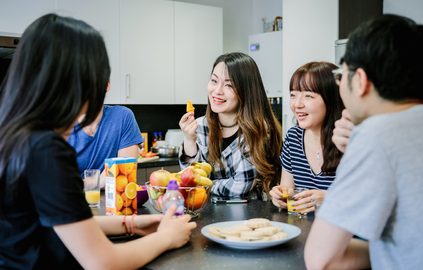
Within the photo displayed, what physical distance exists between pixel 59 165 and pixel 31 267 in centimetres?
29

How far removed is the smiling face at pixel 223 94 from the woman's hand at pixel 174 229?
87 cm

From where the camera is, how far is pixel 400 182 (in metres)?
Answer: 0.96

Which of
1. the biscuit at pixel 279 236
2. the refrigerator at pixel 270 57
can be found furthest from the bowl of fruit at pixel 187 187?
the refrigerator at pixel 270 57

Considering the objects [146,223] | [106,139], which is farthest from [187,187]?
[106,139]

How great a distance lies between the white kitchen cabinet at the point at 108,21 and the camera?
3.67m

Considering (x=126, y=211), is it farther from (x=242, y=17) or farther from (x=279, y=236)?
(x=242, y=17)

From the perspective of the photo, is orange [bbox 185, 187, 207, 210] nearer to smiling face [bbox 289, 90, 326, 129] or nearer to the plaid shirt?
the plaid shirt

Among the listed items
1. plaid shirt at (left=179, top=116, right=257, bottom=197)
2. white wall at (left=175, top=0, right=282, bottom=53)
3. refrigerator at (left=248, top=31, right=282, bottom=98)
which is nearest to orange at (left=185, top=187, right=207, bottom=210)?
plaid shirt at (left=179, top=116, right=257, bottom=197)

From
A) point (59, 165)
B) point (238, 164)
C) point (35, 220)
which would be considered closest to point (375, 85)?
point (59, 165)

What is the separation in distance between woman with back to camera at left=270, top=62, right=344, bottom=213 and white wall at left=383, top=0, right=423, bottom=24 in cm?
233

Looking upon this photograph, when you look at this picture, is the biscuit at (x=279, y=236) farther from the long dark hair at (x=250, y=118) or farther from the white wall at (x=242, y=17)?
the white wall at (x=242, y=17)

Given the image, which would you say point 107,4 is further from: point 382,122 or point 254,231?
point 382,122

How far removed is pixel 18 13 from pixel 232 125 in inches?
82.9

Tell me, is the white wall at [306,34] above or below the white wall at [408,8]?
below
